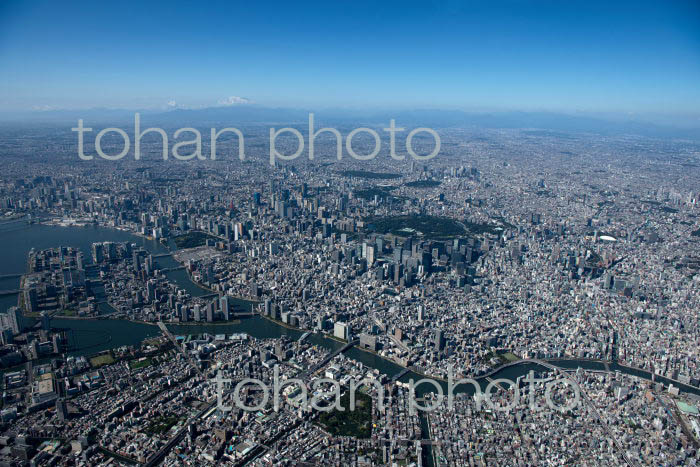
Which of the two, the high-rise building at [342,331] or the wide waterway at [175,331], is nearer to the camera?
the wide waterway at [175,331]

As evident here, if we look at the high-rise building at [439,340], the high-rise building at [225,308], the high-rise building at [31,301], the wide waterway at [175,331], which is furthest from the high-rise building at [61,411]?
the high-rise building at [439,340]

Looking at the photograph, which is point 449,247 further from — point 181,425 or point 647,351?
point 181,425

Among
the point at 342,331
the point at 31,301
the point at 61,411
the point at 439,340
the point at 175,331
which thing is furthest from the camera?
the point at 31,301

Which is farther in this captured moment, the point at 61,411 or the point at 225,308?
the point at 225,308

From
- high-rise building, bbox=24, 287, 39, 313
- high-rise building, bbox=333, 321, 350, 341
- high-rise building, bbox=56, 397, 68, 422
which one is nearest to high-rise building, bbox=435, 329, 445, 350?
high-rise building, bbox=333, 321, 350, 341

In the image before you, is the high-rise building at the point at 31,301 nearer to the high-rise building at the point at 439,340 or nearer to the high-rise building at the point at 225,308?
the high-rise building at the point at 225,308

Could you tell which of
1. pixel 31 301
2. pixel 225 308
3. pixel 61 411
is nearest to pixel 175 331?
pixel 225 308

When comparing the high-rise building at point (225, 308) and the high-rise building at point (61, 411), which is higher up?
the high-rise building at point (225, 308)

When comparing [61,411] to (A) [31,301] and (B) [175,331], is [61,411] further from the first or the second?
(A) [31,301]

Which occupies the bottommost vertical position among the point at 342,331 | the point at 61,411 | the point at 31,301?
the point at 61,411

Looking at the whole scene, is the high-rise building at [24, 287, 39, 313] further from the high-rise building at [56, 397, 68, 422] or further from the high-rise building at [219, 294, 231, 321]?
the high-rise building at [56, 397, 68, 422]

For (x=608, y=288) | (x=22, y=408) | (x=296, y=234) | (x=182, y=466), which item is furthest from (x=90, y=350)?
(x=608, y=288)
